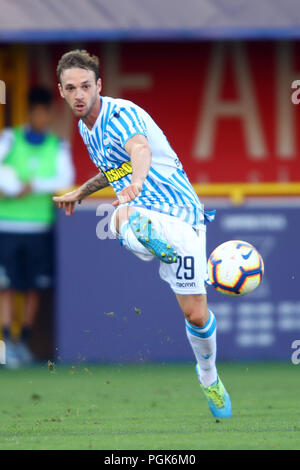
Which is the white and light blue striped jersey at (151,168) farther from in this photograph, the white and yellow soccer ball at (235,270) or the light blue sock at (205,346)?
the light blue sock at (205,346)

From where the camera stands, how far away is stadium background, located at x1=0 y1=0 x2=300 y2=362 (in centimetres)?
1080

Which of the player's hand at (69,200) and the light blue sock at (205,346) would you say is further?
the player's hand at (69,200)

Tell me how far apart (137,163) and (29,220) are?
4.59 meters

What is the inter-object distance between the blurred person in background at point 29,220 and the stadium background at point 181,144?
25cm

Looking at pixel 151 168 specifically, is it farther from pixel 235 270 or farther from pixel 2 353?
pixel 2 353

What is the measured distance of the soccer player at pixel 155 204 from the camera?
23.4 feet

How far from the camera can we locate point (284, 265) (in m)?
10.9

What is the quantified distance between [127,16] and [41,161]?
179 cm

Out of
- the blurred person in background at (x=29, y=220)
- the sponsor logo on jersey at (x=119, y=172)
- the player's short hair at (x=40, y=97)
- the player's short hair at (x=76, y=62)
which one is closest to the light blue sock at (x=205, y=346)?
the sponsor logo on jersey at (x=119, y=172)

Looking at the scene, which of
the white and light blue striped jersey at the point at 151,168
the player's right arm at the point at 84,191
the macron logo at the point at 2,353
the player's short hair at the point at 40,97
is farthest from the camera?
the player's short hair at the point at 40,97

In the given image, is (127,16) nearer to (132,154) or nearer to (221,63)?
(221,63)

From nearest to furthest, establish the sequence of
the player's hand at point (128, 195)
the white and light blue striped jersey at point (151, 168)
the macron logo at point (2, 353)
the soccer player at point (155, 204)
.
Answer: the player's hand at point (128, 195), the soccer player at point (155, 204), the white and light blue striped jersey at point (151, 168), the macron logo at point (2, 353)

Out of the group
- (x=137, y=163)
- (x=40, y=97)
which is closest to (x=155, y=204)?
(x=137, y=163)

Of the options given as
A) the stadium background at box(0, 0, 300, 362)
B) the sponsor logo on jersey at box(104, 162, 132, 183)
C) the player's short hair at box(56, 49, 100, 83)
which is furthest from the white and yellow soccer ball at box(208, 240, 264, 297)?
the stadium background at box(0, 0, 300, 362)
